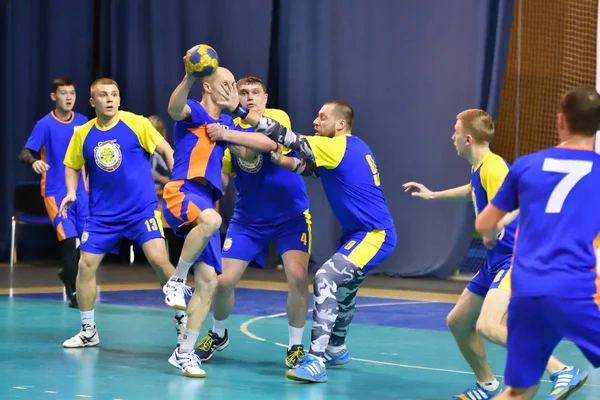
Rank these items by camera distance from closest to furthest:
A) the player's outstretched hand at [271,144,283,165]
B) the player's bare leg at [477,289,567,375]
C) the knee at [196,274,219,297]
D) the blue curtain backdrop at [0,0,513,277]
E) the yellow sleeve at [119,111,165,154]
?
the player's bare leg at [477,289,567,375] → the player's outstretched hand at [271,144,283,165] → the knee at [196,274,219,297] → the yellow sleeve at [119,111,165,154] → the blue curtain backdrop at [0,0,513,277]

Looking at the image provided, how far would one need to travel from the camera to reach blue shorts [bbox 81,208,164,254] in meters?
7.18

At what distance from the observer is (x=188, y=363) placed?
620 centimetres

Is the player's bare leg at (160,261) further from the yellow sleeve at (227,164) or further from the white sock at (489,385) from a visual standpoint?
the white sock at (489,385)

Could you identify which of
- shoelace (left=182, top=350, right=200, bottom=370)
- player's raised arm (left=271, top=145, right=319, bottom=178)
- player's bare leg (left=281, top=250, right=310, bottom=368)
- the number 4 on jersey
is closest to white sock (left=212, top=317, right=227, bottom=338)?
player's bare leg (left=281, top=250, right=310, bottom=368)

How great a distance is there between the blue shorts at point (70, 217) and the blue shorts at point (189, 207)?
3366mm

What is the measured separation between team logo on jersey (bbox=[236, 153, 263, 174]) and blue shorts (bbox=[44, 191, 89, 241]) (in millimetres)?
3267

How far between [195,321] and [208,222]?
2.02 ft

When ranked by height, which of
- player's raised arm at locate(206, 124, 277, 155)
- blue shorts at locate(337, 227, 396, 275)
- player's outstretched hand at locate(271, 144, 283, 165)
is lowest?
blue shorts at locate(337, 227, 396, 275)

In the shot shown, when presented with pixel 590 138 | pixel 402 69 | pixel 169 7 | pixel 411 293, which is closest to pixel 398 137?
pixel 402 69

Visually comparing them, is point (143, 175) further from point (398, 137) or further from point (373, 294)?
point (398, 137)

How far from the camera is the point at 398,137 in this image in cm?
1312

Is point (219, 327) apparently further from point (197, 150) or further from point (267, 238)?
point (197, 150)

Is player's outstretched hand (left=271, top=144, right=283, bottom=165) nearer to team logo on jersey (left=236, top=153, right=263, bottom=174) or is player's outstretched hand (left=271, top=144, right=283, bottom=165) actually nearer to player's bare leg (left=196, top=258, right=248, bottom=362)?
team logo on jersey (left=236, top=153, right=263, bottom=174)

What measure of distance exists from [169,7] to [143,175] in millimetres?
7914
